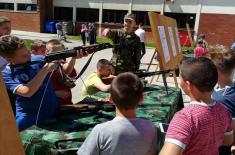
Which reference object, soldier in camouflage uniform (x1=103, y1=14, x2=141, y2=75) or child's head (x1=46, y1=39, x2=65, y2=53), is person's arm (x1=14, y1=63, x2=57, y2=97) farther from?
soldier in camouflage uniform (x1=103, y1=14, x2=141, y2=75)

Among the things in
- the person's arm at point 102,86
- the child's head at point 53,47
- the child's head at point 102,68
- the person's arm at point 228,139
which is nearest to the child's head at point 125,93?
the person's arm at point 228,139

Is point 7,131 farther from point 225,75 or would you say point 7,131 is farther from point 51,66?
point 225,75

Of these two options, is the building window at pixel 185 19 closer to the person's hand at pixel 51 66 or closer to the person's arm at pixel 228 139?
the person's hand at pixel 51 66

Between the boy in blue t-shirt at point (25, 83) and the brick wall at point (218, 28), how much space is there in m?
26.5

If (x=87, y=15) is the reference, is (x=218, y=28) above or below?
below

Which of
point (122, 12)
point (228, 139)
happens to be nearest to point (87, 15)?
point (122, 12)

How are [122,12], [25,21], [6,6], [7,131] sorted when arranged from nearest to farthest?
[7,131] → [122,12] → [25,21] → [6,6]

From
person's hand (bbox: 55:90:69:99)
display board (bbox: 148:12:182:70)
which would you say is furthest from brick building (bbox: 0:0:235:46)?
person's hand (bbox: 55:90:69:99)

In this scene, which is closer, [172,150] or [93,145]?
[172,150]

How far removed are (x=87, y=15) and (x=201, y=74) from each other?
102 ft

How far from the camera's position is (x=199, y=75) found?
1897 mm

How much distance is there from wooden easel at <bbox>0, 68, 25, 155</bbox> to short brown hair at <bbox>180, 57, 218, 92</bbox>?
96cm

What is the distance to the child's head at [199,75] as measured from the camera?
1898mm

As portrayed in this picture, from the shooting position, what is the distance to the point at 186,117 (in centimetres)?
183
